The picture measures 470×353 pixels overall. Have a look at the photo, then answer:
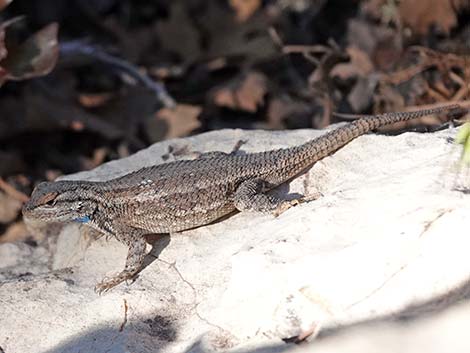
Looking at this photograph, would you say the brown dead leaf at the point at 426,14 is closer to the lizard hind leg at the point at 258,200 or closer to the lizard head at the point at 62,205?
the lizard hind leg at the point at 258,200

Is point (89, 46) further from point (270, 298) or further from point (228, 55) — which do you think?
point (270, 298)

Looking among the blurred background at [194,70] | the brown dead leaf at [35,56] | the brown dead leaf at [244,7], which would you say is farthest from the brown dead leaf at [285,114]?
the brown dead leaf at [35,56]

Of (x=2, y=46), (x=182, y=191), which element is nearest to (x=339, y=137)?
(x=182, y=191)

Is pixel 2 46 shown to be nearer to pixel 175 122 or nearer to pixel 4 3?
pixel 4 3

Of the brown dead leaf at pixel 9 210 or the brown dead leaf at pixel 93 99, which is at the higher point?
the brown dead leaf at pixel 93 99

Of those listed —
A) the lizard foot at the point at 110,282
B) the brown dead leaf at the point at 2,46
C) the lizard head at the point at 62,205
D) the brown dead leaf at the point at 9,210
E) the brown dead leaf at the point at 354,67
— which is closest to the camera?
the lizard foot at the point at 110,282

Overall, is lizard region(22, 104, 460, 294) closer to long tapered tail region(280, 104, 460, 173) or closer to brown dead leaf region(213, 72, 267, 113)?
long tapered tail region(280, 104, 460, 173)

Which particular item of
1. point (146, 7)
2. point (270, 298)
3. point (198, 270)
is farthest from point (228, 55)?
point (270, 298)

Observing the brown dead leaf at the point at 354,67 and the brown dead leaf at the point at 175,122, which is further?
the brown dead leaf at the point at 175,122
